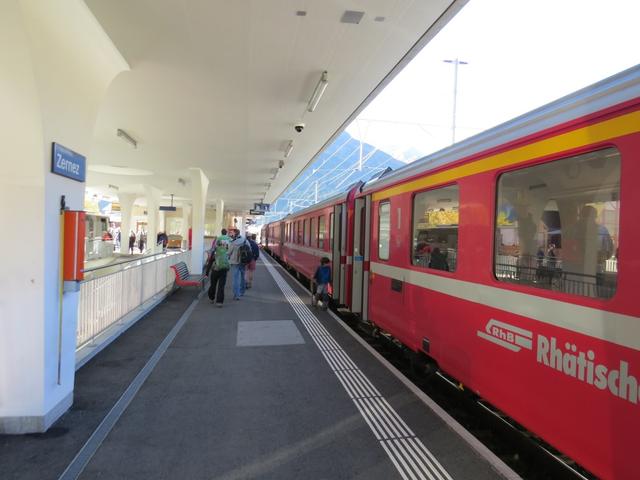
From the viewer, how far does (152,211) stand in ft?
80.2

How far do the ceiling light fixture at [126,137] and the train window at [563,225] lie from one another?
866 centimetres

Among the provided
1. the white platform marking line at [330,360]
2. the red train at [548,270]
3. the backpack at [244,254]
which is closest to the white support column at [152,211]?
the backpack at [244,254]

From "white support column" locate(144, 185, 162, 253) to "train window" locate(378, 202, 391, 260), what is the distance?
1751 centimetres

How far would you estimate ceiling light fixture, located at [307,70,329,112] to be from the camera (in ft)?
19.4

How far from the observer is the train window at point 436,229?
4109 millimetres

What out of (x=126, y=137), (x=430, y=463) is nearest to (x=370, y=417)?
(x=430, y=463)

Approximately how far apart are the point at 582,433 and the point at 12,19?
4.59 meters

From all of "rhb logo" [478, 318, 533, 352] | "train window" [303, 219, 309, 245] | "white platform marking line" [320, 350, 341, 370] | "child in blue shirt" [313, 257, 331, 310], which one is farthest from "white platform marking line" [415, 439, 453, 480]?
"train window" [303, 219, 309, 245]

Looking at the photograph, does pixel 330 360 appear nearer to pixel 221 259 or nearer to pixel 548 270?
pixel 548 270

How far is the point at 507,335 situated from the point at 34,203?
380 cm

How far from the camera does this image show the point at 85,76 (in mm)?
3977

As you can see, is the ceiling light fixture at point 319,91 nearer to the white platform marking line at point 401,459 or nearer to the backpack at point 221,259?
the backpack at point 221,259

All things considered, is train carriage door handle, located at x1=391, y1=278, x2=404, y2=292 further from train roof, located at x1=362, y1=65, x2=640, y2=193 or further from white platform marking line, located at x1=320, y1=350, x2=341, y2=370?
train roof, located at x1=362, y1=65, x2=640, y2=193

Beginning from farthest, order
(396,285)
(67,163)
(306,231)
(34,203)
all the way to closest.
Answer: (306,231) < (396,285) < (67,163) < (34,203)
